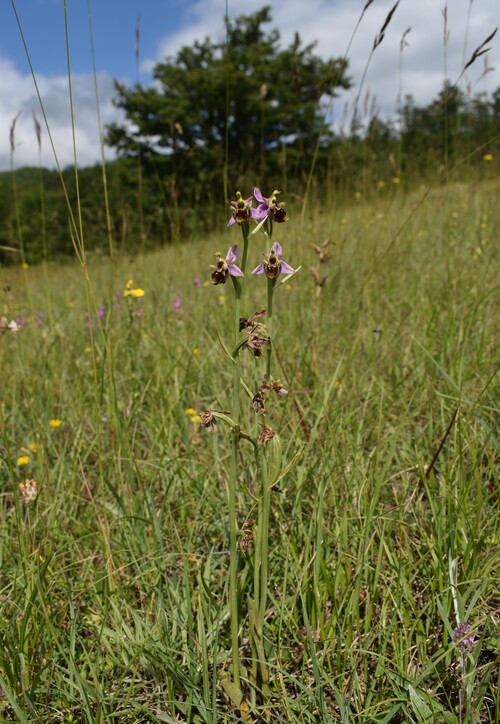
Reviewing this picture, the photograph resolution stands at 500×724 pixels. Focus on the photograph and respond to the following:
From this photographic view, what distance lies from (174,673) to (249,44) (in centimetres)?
2310

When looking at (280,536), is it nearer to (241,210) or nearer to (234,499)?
(234,499)

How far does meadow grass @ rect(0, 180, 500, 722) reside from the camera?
Answer: 34.2 inches

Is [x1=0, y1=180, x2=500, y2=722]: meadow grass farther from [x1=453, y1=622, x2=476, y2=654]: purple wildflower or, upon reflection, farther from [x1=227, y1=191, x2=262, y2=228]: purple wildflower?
[x1=227, y1=191, x2=262, y2=228]: purple wildflower

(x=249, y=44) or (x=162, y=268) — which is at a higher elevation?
(x=249, y=44)

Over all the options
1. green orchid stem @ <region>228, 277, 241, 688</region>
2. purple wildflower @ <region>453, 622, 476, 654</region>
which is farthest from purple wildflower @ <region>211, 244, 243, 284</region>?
purple wildflower @ <region>453, 622, 476, 654</region>

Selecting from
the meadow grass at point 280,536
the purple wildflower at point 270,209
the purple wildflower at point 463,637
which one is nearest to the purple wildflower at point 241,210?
the purple wildflower at point 270,209

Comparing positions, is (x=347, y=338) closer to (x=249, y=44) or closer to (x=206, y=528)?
(x=206, y=528)

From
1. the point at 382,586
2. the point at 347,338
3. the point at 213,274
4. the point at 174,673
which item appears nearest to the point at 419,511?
the point at 382,586

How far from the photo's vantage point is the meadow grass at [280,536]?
0.87m

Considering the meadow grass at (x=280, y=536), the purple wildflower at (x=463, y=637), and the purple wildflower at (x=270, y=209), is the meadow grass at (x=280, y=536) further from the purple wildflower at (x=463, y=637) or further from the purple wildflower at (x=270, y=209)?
the purple wildflower at (x=270, y=209)

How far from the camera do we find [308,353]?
199 cm

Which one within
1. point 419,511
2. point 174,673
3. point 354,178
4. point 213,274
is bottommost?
point 174,673

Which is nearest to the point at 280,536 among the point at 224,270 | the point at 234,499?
the point at 234,499

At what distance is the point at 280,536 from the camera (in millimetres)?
1190
